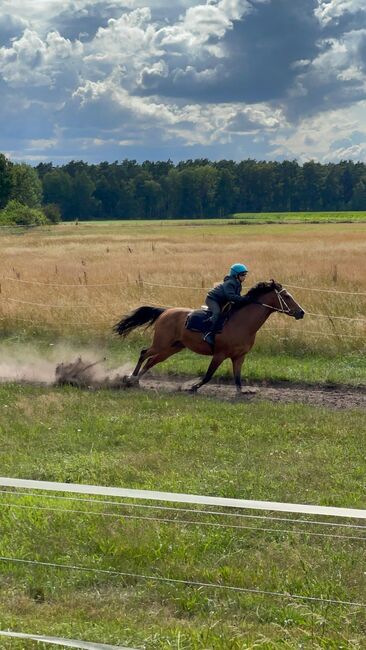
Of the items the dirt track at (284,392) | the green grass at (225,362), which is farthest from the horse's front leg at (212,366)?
the green grass at (225,362)

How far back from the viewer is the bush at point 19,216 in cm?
7820

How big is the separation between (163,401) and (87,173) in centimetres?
12710

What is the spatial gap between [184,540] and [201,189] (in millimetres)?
127797

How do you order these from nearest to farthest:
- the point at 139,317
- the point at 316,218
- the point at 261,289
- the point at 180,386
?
the point at 261,289 < the point at 180,386 < the point at 139,317 < the point at 316,218

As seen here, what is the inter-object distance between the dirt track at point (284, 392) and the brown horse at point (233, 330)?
0.28 metres

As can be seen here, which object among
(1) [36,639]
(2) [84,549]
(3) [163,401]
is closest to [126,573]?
(2) [84,549]

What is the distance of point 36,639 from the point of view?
453 centimetres

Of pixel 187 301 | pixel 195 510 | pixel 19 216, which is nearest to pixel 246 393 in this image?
pixel 187 301

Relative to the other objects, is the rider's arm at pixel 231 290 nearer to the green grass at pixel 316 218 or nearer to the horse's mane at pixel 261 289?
the horse's mane at pixel 261 289

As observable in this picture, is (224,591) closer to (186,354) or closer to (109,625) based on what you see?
(109,625)

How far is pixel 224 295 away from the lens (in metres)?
12.4

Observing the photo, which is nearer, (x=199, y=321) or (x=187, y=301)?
(x=199, y=321)

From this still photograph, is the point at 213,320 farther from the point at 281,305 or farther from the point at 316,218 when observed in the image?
the point at 316,218

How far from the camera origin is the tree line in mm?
131250
